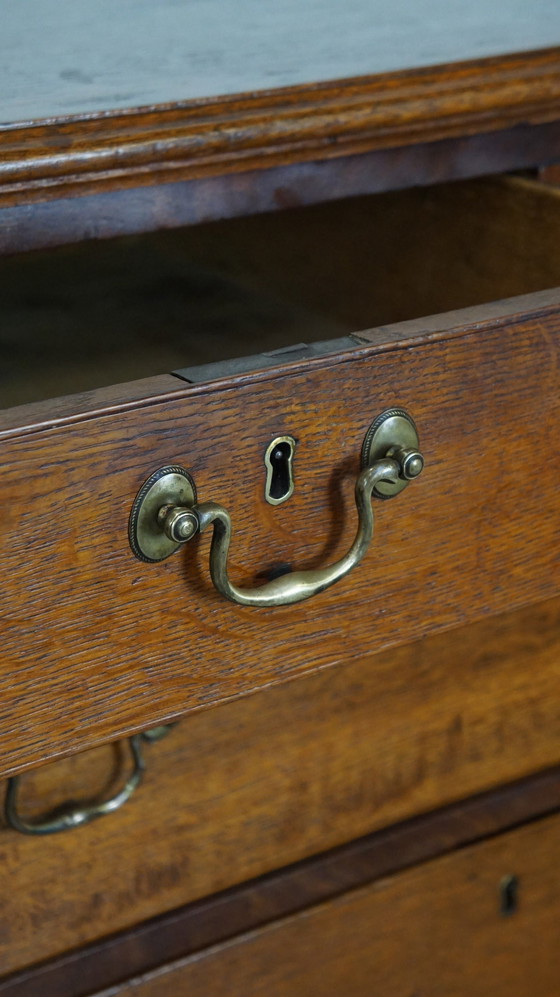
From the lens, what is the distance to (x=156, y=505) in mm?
Answer: 380

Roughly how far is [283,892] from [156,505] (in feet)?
1.14

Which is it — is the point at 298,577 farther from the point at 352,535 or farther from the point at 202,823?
the point at 202,823

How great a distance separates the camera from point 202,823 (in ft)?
1.97

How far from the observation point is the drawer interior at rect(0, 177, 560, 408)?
1.90 ft

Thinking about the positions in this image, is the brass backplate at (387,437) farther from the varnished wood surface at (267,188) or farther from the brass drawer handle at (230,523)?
the varnished wood surface at (267,188)

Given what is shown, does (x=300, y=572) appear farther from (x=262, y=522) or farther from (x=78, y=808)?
(x=78, y=808)

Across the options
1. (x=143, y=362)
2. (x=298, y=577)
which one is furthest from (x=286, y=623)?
(x=143, y=362)

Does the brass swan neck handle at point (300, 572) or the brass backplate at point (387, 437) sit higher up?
the brass backplate at point (387, 437)

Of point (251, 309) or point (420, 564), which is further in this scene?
point (251, 309)

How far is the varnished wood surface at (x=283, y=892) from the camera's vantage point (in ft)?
1.95

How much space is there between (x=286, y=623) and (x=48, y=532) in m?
0.11

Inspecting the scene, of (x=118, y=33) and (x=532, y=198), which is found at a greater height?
(x=118, y=33)

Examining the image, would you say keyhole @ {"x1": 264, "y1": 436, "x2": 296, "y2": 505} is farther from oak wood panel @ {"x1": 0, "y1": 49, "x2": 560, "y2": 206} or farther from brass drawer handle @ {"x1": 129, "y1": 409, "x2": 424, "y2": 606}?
oak wood panel @ {"x1": 0, "y1": 49, "x2": 560, "y2": 206}

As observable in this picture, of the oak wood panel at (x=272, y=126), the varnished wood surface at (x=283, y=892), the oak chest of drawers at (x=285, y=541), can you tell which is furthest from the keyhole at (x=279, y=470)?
the varnished wood surface at (x=283, y=892)
